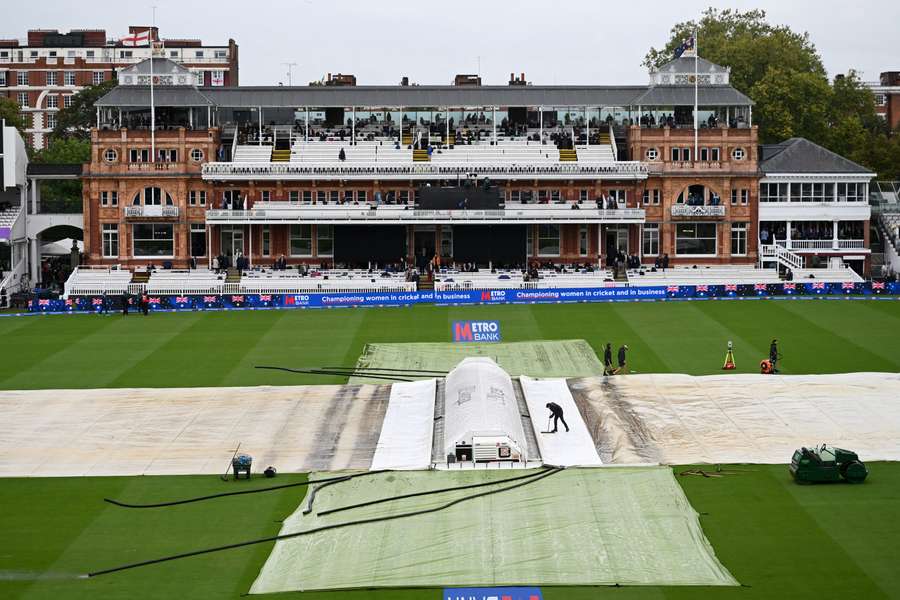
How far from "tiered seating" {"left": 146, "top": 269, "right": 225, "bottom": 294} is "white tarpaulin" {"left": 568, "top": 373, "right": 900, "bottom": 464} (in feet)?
102

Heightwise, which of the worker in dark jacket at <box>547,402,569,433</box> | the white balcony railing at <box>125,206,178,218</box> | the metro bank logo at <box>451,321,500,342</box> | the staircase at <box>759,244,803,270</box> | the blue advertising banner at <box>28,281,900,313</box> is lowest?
the worker in dark jacket at <box>547,402,569,433</box>

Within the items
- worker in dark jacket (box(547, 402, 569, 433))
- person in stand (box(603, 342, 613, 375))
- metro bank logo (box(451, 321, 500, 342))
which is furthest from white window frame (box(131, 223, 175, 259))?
worker in dark jacket (box(547, 402, 569, 433))

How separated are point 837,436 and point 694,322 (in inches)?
957

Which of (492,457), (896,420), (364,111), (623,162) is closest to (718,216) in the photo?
(623,162)

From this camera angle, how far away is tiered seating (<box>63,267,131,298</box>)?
3029 inches

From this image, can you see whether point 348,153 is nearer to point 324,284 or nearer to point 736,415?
point 324,284

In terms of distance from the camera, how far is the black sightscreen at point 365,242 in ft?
277

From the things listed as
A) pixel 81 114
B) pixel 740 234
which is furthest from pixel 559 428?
pixel 81 114

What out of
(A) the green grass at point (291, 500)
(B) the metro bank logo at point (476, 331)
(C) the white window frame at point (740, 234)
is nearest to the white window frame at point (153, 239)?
(A) the green grass at point (291, 500)

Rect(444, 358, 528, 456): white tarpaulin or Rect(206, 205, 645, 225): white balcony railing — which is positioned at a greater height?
Rect(206, 205, 645, 225): white balcony railing

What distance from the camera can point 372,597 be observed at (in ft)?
94.0

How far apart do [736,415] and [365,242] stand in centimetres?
4264

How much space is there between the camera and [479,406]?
135 ft

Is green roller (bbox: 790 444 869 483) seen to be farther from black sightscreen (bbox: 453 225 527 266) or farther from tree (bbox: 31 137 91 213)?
tree (bbox: 31 137 91 213)
